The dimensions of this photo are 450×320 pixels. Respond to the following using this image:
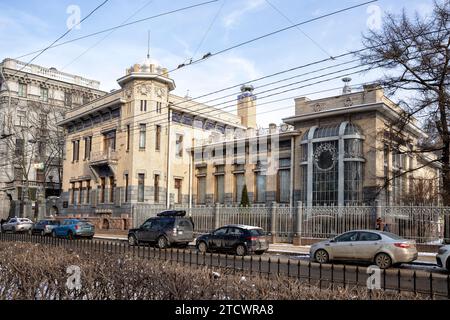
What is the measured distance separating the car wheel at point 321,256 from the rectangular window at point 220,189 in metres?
20.0

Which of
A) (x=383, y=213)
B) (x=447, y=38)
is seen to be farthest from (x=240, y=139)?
(x=447, y=38)

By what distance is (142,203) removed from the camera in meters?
38.4

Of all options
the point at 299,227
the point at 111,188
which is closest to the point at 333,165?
the point at 299,227

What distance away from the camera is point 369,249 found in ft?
58.2

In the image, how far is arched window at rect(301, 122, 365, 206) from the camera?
29109 mm

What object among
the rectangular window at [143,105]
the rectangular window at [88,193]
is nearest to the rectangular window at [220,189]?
the rectangular window at [143,105]

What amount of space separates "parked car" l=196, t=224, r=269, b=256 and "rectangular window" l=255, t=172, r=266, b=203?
13.7 meters

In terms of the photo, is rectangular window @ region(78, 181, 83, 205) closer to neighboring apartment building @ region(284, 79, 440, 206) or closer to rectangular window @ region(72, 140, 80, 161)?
rectangular window @ region(72, 140, 80, 161)

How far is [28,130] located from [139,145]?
21.6 meters

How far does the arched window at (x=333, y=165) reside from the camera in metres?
Answer: 29.1

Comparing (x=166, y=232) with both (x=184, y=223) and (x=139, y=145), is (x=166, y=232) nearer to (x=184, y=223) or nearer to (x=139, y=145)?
(x=184, y=223)

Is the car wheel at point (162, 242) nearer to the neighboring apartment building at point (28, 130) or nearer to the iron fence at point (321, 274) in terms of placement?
the iron fence at point (321, 274)

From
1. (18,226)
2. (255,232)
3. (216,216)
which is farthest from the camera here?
(18,226)
